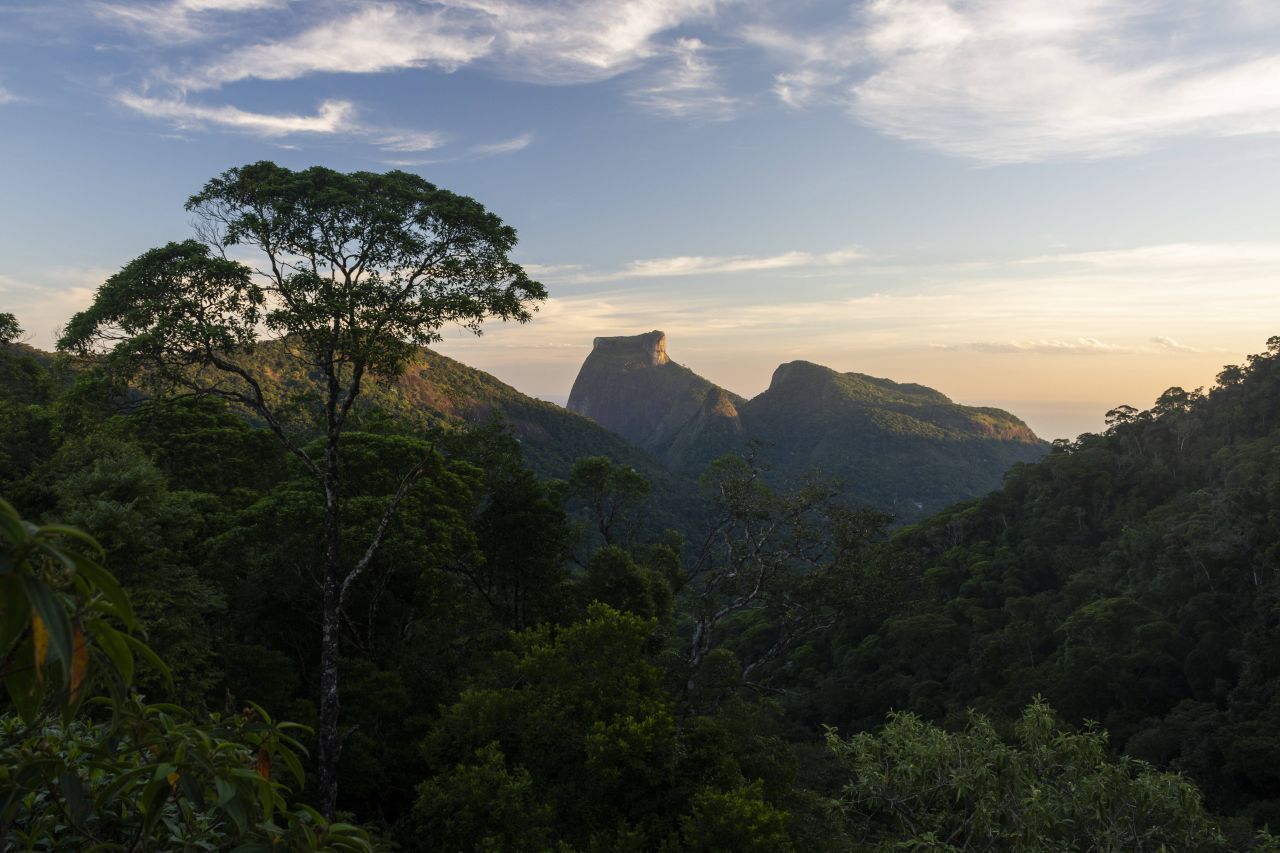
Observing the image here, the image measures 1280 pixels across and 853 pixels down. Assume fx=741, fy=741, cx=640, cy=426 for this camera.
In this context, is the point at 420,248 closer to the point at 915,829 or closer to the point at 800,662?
the point at 915,829

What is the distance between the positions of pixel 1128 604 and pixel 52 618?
145 ft

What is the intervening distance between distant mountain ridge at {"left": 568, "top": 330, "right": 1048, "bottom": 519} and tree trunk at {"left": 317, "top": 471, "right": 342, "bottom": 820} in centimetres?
8837

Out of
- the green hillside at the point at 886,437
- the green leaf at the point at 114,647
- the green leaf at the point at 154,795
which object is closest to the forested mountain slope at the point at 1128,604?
the green leaf at the point at 154,795

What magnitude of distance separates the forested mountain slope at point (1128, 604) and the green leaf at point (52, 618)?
81.0ft

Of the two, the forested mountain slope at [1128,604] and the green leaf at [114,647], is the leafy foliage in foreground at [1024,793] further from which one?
the forested mountain slope at [1128,604]

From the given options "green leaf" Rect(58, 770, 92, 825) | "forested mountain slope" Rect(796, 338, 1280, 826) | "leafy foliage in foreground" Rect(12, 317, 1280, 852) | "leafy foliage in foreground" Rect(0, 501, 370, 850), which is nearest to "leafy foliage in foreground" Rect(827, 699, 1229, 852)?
"leafy foliage in foreground" Rect(12, 317, 1280, 852)

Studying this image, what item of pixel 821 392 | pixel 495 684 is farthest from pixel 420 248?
pixel 821 392

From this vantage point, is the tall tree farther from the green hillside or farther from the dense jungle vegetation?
the green hillside

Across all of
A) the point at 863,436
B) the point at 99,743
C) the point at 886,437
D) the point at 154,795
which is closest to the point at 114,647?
the point at 154,795

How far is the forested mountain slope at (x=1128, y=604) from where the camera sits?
1176 inches

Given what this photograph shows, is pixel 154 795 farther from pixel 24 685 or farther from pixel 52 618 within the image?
pixel 52 618

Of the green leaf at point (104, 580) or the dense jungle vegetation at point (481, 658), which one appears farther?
the dense jungle vegetation at point (481, 658)

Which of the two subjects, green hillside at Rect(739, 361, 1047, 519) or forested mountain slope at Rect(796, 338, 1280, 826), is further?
green hillside at Rect(739, 361, 1047, 519)

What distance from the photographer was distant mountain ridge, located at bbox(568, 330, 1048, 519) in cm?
11238
